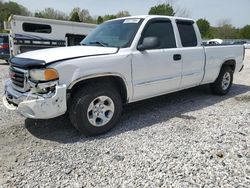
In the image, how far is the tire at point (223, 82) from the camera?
6.40m

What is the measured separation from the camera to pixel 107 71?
3.87 m

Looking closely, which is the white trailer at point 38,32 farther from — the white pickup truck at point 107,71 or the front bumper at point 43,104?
the front bumper at point 43,104

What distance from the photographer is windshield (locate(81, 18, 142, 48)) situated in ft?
14.3

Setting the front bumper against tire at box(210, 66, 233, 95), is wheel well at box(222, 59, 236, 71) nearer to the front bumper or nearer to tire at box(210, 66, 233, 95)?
tire at box(210, 66, 233, 95)

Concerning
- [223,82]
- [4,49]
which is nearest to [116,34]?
[223,82]

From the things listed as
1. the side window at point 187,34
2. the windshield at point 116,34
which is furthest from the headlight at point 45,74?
the side window at point 187,34

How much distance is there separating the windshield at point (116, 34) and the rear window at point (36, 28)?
10.3 metres

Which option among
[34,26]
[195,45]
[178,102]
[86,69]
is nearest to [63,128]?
[86,69]

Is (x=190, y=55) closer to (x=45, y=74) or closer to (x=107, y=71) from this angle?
(x=107, y=71)

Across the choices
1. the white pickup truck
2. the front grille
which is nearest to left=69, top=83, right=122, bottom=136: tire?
the white pickup truck

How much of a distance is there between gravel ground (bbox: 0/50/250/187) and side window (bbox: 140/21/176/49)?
1.39 metres

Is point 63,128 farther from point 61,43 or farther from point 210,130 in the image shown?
point 61,43

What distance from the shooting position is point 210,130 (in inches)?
163

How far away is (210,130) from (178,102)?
1814 mm
